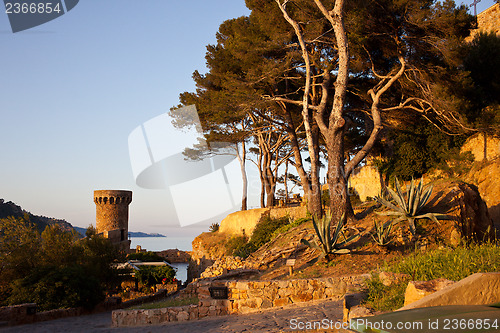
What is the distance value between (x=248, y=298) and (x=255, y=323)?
89.4 inches

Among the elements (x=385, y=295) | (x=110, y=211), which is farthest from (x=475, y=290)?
(x=110, y=211)

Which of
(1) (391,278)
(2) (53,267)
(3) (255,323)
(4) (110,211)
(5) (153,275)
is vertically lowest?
(5) (153,275)

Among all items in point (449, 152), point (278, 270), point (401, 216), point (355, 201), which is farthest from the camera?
point (355, 201)

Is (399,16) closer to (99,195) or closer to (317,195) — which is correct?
(317,195)

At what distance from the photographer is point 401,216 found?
10180mm

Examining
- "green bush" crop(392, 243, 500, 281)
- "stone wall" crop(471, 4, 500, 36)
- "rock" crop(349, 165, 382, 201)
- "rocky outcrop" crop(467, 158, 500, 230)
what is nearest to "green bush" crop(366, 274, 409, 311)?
"green bush" crop(392, 243, 500, 281)

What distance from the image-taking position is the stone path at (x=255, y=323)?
20.2 feet

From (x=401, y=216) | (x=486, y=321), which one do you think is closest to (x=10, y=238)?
(x=401, y=216)

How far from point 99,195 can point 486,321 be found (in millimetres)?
39298

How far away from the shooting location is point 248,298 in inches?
368

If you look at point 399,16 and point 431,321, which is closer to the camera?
point 431,321

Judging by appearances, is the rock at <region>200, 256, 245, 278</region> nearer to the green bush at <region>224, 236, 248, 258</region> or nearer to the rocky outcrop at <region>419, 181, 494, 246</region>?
the rocky outcrop at <region>419, 181, 494, 246</region>

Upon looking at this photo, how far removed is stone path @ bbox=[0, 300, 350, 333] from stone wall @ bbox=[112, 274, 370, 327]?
36 cm

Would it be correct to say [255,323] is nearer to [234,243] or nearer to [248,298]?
[248,298]
